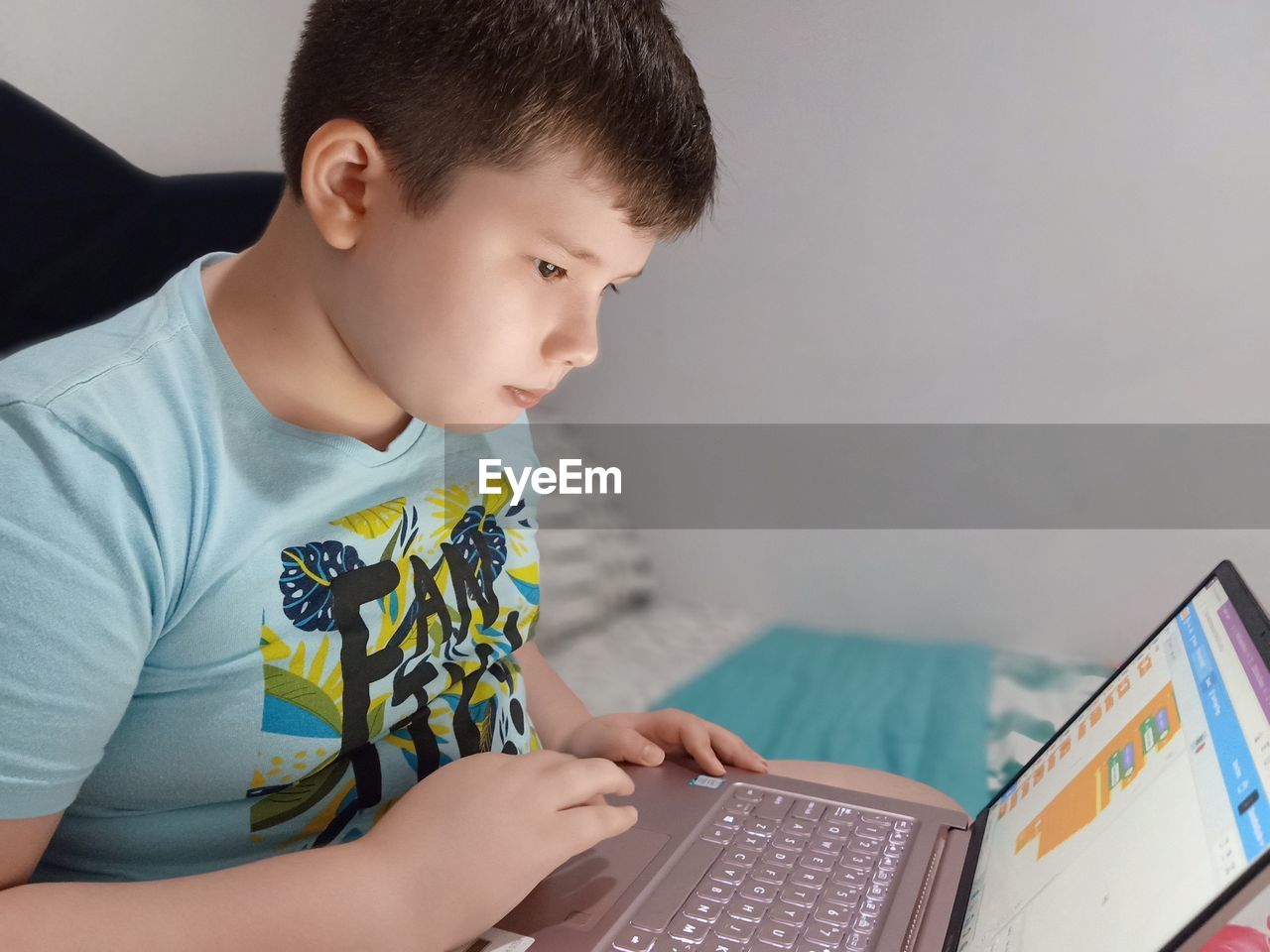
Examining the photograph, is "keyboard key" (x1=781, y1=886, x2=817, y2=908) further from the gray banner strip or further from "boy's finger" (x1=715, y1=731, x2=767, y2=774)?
the gray banner strip

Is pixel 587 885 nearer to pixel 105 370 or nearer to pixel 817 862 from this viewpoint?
pixel 817 862

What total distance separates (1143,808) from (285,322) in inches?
21.2

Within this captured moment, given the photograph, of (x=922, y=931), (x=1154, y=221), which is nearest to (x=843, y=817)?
(x=922, y=931)

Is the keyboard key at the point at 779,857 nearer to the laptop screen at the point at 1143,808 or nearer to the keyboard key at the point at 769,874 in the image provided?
the keyboard key at the point at 769,874

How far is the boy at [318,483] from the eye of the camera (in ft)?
1.53

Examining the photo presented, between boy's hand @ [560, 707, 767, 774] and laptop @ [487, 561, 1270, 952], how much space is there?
0.06 feet

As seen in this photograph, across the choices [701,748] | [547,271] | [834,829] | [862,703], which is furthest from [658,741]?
[862,703]

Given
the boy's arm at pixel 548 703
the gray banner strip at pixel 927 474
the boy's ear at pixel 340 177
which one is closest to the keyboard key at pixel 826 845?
the boy's arm at pixel 548 703

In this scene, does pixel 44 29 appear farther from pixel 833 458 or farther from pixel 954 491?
pixel 954 491

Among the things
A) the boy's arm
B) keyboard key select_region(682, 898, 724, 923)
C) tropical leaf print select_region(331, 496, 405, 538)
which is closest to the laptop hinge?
keyboard key select_region(682, 898, 724, 923)

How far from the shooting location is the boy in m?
0.47

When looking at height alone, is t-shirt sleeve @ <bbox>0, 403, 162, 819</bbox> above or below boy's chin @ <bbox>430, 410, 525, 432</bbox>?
below

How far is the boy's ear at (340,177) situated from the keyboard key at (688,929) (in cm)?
42

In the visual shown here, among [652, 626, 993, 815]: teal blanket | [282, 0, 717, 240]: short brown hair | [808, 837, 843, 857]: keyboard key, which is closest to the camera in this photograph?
[282, 0, 717, 240]: short brown hair
